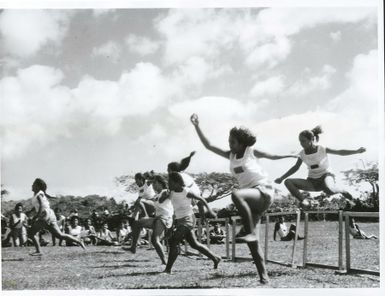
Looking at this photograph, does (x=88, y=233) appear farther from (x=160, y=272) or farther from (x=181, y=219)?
(x=181, y=219)

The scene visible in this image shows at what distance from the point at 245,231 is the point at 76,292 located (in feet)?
6.97

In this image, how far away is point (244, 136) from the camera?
624 cm

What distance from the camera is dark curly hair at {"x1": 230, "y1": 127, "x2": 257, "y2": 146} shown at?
6.24 m

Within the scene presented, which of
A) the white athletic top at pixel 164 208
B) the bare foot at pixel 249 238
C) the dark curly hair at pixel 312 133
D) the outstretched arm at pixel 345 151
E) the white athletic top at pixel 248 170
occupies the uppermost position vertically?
the dark curly hair at pixel 312 133

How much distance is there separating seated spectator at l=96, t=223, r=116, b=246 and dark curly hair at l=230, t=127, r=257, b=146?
21.7 feet

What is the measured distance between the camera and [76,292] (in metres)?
6.63

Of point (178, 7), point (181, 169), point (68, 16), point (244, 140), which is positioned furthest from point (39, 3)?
point (244, 140)

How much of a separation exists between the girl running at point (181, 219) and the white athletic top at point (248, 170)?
38.4 inches

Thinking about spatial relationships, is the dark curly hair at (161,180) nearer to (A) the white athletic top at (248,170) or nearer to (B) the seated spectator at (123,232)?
(A) the white athletic top at (248,170)

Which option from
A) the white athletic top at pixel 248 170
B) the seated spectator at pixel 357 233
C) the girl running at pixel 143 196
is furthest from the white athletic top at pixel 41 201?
the seated spectator at pixel 357 233

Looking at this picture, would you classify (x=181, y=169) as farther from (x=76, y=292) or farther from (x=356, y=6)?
(x=356, y=6)

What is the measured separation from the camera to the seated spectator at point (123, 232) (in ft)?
40.6

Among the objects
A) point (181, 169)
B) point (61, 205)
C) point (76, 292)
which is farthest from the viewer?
point (61, 205)

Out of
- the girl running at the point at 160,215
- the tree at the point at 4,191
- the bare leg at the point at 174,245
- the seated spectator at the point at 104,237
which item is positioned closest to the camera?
the bare leg at the point at 174,245
